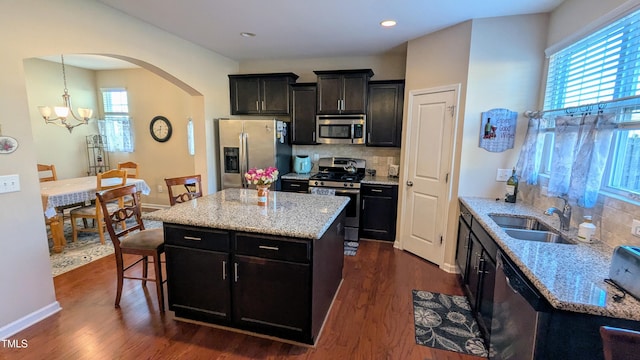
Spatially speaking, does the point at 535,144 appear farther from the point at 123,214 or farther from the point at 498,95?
the point at 123,214

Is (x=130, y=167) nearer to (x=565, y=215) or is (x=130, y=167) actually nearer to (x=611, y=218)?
(x=565, y=215)

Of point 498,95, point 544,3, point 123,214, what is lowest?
point 123,214

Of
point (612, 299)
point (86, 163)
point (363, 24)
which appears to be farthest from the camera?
point (86, 163)

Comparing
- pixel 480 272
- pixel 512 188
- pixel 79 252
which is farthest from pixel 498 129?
pixel 79 252

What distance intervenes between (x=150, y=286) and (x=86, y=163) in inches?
173

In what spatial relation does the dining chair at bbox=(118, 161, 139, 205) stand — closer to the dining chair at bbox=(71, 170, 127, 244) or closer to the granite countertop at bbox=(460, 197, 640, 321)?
the dining chair at bbox=(71, 170, 127, 244)

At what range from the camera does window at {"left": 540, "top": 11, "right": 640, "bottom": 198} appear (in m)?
1.78

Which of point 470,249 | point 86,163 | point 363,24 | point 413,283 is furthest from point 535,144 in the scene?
point 86,163

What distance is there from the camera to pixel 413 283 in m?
3.08

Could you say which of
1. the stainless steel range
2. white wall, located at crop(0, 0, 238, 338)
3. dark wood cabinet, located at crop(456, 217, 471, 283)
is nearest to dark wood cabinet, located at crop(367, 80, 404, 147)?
the stainless steel range

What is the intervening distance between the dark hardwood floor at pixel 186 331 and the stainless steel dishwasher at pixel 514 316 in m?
0.41

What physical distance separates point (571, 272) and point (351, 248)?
269cm

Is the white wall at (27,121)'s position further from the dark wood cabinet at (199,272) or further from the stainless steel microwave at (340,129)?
the stainless steel microwave at (340,129)

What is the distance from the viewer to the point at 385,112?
13.8ft
